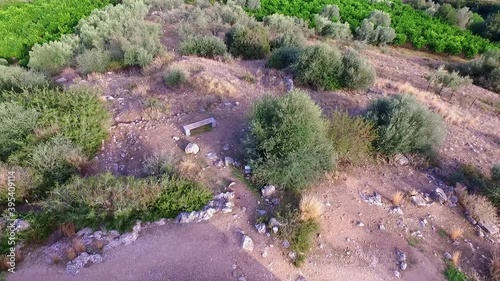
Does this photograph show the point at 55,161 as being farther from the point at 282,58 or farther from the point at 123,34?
the point at 123,34

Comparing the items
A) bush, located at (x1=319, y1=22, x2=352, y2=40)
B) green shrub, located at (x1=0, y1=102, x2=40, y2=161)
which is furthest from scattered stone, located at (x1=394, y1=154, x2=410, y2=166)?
bush, located at (x1=319, y1=22, x2=352, y2=40)

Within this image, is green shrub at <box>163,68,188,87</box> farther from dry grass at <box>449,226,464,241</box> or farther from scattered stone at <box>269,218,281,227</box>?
dry grass at <box>449,226,464,241</box>

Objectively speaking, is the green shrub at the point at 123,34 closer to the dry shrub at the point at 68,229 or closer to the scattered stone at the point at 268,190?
the dry shrub at the point at 68,229

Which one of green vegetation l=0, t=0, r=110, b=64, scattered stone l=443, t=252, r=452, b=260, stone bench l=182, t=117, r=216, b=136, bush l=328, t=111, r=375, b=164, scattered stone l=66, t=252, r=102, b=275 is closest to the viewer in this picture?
scattered stone l=66, t=252, r=102, b=275

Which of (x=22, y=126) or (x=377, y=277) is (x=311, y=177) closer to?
(x=377, y=277)

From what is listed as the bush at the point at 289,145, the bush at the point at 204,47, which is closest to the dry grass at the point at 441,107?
the bush at the point at 289,145

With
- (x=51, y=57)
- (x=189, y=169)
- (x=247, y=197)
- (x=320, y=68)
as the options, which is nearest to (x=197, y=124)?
(x=189, y=169)
